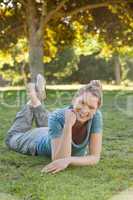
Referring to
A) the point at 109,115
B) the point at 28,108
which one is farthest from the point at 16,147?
the point at 109,115

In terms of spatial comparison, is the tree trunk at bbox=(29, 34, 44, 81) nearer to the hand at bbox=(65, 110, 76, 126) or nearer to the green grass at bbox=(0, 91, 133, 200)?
the green grass at bbox=(0, 91, 133, 200)

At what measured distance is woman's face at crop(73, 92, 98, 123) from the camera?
4746mm

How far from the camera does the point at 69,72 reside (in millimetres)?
42500

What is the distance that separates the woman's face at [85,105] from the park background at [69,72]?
21.5 inches

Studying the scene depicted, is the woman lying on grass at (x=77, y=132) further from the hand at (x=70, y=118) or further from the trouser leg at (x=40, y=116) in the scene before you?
the trouser leg at (x=40, y=116)

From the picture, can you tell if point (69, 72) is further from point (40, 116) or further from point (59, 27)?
point (40, 116)

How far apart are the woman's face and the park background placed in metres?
0.55

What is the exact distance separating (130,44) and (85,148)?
68.9 ft

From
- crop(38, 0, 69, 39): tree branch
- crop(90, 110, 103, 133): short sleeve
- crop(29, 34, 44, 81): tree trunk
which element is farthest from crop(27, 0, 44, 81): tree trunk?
crop(90, 110, 103, 133): short sleeve

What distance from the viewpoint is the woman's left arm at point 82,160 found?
16.2 feet

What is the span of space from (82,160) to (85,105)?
1.84 ft

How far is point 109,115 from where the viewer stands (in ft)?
37.3

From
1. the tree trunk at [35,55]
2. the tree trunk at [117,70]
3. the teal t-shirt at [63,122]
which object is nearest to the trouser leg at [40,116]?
the teal t-shirt at [63,122]

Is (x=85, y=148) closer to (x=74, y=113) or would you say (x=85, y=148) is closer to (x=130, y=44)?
(x=74, y=113)
